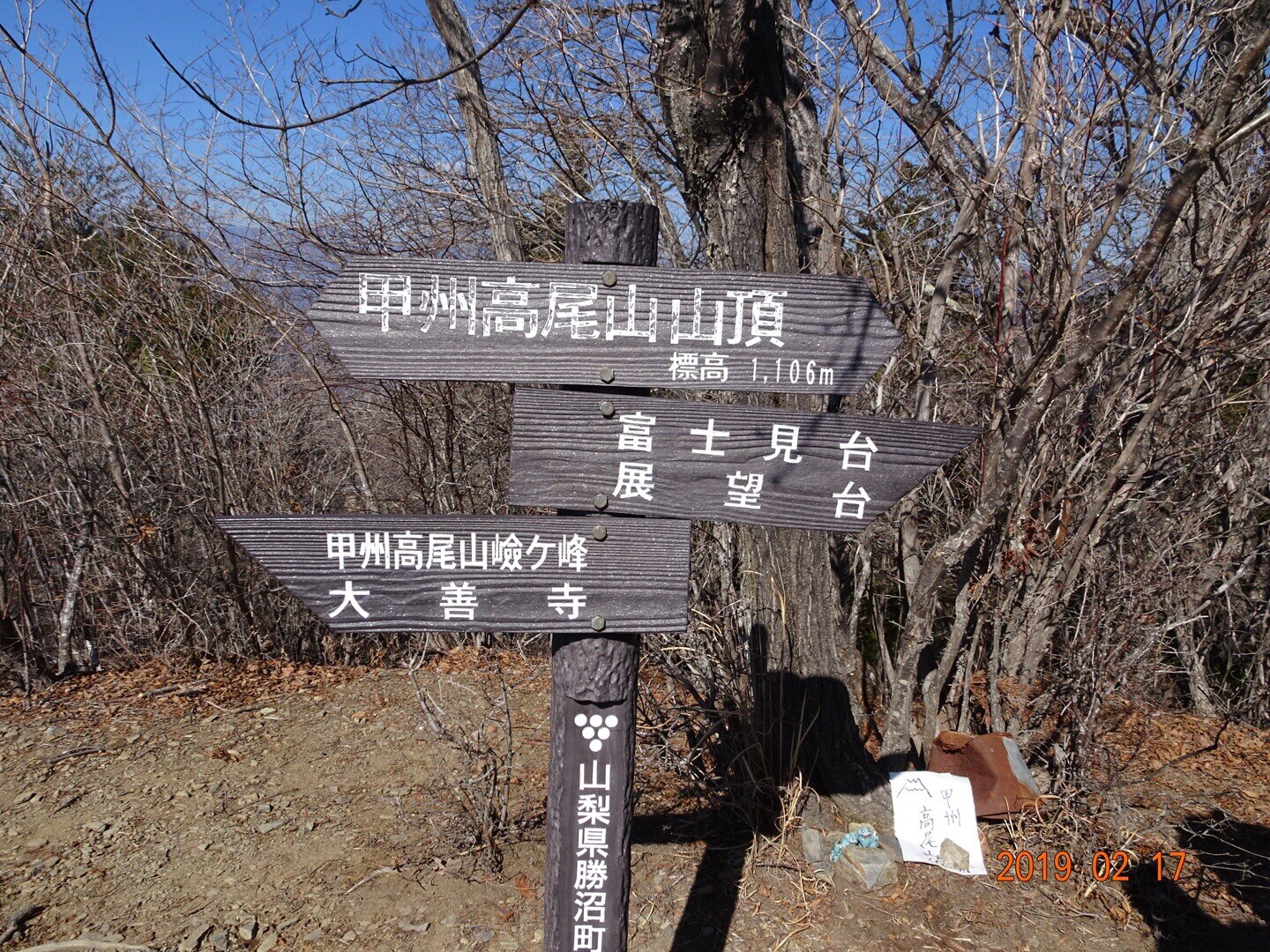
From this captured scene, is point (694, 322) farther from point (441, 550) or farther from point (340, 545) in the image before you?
point (340, 545)

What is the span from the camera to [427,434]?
19.1ft

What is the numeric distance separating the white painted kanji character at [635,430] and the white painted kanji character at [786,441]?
11.3 inches

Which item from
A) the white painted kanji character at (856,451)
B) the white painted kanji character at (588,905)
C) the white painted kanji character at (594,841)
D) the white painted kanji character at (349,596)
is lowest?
the white painted kanji character at (588,905)

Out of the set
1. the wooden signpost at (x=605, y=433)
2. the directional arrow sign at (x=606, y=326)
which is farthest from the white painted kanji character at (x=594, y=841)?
the directional arrow sign at (x=606, y=326)

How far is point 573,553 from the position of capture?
6.34ft

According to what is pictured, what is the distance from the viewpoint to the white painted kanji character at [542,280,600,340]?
1.90 meters

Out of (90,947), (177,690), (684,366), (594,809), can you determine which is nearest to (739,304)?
(684,366)

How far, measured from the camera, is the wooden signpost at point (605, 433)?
1.89m

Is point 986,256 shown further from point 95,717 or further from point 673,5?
point 95,717

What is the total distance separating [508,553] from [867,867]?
7.58 ft

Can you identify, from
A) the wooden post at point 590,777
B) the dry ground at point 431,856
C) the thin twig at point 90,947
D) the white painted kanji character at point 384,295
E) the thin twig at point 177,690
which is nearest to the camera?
the white painted kanji character at point 384,295

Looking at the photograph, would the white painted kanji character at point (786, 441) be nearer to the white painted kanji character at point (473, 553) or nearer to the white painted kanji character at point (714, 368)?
the white painted kanji character at point (714, 368)

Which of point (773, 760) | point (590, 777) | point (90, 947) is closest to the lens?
point (590, 777)
